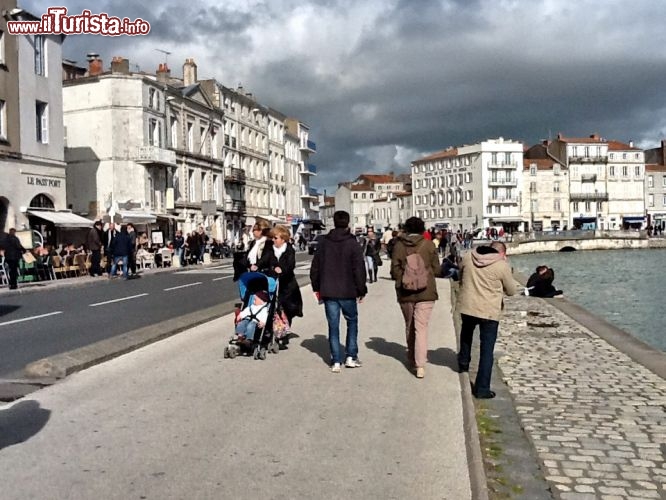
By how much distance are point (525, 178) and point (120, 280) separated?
101 m

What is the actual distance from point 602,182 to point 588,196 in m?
3.21

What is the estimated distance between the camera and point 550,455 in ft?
18.0

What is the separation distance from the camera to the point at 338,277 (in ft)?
28.6

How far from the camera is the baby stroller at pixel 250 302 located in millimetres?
9562

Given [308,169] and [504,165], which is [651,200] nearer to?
[504,165]

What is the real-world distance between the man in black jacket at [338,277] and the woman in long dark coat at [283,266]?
3.48ft

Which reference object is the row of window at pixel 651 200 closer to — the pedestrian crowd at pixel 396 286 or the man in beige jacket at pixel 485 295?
the pedestrian crowd at pixel 396 286

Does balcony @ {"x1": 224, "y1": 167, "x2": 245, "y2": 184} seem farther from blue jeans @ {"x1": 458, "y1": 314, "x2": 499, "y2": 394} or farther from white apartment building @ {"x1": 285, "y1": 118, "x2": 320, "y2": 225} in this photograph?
blue jeans @ {"x1": 458, "y1": 314, "x2": 499, "y2": 394}

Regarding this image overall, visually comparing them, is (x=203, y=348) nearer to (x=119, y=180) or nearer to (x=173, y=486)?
(x=173, y=486)

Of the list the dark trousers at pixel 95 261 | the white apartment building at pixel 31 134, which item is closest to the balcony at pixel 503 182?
→ the white apartment building at pixel 31 134

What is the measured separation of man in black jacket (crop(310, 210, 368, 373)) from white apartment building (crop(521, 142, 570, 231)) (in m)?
114

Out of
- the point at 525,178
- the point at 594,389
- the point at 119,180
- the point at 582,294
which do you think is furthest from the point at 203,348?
the point at 525,178

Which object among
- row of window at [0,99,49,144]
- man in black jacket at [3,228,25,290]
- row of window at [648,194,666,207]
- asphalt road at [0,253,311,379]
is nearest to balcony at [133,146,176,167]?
row of window at [0,99,49,144]

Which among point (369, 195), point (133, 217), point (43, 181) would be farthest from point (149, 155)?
point (369, 195)
